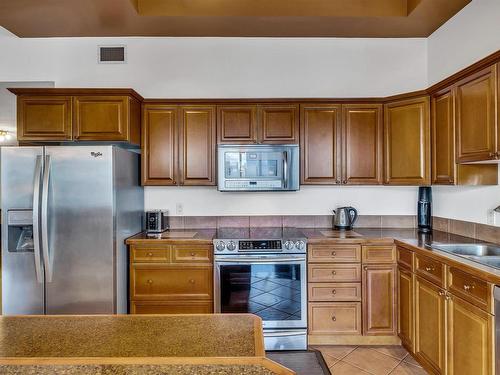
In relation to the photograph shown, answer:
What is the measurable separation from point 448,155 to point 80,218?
3.03 meters

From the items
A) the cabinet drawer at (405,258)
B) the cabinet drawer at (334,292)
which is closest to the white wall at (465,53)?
the cabinet drawer at (405,258)

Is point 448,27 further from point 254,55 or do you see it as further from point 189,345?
point 189,345

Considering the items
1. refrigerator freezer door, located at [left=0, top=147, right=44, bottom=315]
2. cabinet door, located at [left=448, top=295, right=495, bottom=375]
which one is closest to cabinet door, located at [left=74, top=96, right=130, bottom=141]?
refrigerator freezer door, located at [left=0, top=147, right=44, bottom=315]

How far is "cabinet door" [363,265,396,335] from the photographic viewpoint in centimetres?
288

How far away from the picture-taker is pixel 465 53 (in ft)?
9.59

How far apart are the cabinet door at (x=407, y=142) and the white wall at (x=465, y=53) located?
0.37m

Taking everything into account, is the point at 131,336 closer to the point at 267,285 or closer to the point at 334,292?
the point at 267,285

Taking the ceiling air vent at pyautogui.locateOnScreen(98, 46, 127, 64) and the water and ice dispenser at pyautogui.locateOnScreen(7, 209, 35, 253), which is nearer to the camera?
the water and ice dispenser at pyautogui.locateOnScreen(7, 209, 35, 253)

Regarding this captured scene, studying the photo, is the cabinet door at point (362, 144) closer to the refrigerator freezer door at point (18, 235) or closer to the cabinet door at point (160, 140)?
the cabinet door at point (160, 140)

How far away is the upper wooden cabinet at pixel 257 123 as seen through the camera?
326 centimetres

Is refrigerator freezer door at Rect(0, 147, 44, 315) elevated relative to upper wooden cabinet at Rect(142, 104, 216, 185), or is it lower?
lower

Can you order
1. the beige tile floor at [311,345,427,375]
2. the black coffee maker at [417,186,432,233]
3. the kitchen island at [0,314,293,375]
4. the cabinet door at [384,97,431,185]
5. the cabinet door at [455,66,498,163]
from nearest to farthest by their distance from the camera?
1. the kitchen island at [0,314,293,375]
2. the cabinet door at [455,66,498,163]
3. the beige tile floor at [311,345,427,375]
4. the cabinet door at [384,97,431,185]
5. the black coffee maker at [417,186,432,233]

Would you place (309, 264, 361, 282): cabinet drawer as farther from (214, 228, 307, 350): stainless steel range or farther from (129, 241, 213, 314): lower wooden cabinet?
(129, 241, 213, 314): lower wooden cabinet

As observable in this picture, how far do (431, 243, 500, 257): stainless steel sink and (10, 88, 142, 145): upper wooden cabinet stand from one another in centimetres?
279
